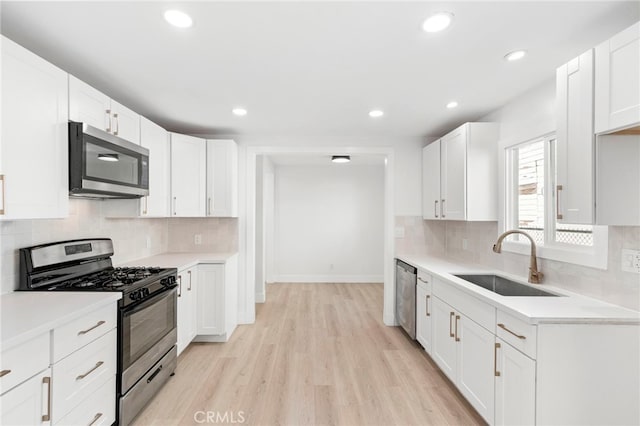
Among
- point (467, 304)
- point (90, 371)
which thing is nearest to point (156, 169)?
point (90, 371)

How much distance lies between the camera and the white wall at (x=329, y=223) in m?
6.30

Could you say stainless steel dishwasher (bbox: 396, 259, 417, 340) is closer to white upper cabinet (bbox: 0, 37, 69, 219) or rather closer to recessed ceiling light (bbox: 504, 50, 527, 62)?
recessed ceiling light (bbox: 504, 50, 527, 62)

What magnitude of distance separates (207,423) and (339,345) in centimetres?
157

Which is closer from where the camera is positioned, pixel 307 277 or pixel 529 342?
pixel 529 342

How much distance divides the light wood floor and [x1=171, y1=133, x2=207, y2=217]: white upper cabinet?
1.48 metres

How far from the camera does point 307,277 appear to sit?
634 cm

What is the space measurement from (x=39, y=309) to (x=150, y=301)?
2.34 feet

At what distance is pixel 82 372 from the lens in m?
1.64

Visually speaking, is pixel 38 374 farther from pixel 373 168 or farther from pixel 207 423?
pixel 373 168

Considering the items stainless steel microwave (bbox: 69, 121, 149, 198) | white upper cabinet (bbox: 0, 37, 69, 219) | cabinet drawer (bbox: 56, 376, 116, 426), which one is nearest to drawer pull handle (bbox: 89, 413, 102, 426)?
cabinet drawer (bbox: 56, 376, 116, 426)

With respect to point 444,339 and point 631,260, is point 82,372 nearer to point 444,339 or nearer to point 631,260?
point 444,339

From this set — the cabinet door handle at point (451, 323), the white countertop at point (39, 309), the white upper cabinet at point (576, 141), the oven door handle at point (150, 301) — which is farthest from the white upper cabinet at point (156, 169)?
the white upper cabinet at point (576, 141)

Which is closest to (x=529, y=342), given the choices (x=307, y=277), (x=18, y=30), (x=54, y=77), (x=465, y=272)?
(x=465, y=272)

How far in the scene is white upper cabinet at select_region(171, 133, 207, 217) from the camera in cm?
326
